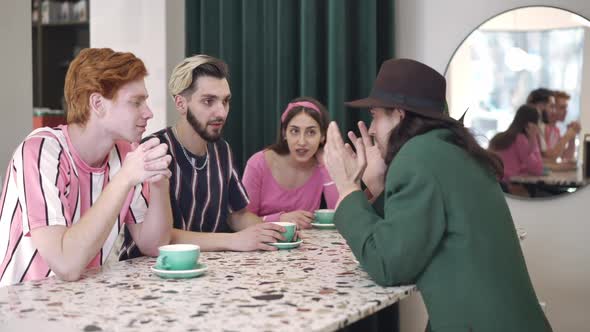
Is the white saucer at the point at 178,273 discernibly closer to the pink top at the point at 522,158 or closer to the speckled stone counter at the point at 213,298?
the speckled stone counter at the point at 213,298

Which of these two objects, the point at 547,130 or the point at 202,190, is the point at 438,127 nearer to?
the point at 202,190

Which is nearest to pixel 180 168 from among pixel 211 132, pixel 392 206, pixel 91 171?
pixel 211 132

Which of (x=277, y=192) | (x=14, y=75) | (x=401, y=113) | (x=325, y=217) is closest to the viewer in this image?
(x=401, y=113)

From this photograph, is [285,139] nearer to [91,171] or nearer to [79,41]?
[91,171]

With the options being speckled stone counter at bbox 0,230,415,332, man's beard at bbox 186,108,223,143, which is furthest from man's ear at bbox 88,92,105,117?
man's beard at bbox 186,108,223,143

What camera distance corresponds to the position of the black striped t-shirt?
2.25m

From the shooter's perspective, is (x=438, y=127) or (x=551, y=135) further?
(x=551, y=135)

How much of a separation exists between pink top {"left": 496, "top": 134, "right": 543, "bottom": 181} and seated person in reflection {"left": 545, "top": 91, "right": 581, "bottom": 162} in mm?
78

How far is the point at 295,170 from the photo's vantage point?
122 inches

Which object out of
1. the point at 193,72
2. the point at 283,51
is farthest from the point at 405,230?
the point at 283,51

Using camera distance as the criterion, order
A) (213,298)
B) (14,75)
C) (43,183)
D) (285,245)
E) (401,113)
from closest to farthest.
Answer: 1. (213,298)
2. (43,183)
3. (401,113)
4. (285,245)
5. (14,75)

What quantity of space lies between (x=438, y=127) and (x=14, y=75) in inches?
68.6

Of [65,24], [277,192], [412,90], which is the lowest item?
[277,192]

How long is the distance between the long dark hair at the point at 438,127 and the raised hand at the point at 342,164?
8cm
